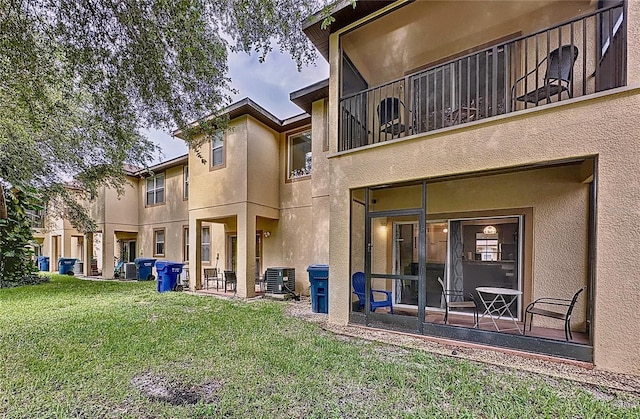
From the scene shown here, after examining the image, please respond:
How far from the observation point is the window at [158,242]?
50.8 feet

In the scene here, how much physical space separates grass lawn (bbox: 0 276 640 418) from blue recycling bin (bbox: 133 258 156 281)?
847 cm

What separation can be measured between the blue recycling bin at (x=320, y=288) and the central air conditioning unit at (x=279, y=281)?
8.57 feet

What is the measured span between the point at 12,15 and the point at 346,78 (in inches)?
217

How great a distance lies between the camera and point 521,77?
19.7 ft

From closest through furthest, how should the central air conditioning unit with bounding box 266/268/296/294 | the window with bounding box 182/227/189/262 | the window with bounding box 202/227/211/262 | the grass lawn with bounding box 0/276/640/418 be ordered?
1. the grass lawn with bounding box 0/276/640/418
2. the central air conditioning unit with bounding box 266/268/296/294
3. the window with bounding box 202/227/211/262
4. the window with bounding box 182/227/189/262

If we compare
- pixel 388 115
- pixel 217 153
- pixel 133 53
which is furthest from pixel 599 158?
pixel 217 153

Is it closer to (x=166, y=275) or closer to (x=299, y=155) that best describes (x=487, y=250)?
(x=299, y=155)

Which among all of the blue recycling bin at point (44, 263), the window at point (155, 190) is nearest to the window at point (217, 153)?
the window at point (155, 190)

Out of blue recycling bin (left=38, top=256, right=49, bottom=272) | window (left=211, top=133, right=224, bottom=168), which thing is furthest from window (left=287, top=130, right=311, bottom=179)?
blue recycling bin (left=38, top=256, right=49, bottom=272)

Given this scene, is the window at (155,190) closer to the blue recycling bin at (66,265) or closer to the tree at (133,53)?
the blue recycling bin at (66,265)

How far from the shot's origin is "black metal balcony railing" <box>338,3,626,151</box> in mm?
4574

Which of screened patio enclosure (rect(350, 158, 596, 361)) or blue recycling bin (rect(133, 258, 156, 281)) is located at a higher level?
screened patio enclosure (rect(350, 158, 596, 361))

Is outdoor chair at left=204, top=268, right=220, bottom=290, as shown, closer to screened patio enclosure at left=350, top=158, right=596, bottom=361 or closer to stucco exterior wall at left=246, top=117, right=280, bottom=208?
stucco exterior wall at left=246, top=117, right=280, bottom=208

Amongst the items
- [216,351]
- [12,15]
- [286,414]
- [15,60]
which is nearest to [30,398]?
[216,351]
